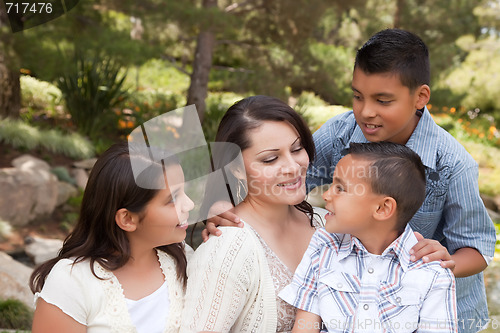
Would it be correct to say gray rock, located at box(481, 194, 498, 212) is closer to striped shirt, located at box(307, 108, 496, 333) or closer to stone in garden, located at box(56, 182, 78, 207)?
stone in garden, located at box(56, 182, 78, 207)

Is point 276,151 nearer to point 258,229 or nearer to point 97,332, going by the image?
point 258,229

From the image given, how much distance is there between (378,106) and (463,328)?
40.0 inches

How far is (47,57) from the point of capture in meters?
5.84

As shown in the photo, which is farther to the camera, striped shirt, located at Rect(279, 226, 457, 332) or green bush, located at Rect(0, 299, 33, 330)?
green bush, located at Rect(0, 299, 33, 330)

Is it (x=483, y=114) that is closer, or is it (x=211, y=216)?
(x=211, y=216)

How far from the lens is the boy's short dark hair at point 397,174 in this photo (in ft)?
6.35

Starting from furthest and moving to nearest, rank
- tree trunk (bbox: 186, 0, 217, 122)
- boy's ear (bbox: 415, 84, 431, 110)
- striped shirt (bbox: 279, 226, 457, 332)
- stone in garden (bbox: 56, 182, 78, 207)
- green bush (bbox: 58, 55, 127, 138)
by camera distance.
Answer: tree trunk (bbox: 186, 0, 217, 122) < green bush (bbox: 58, 55, 127, 138) < stone in garden (bbox: 56, 182, 78, 207) < boy's ear (bbox: 415, 84, 431, 110) < striped shirt (bbox: 279, 226, 457, 332)

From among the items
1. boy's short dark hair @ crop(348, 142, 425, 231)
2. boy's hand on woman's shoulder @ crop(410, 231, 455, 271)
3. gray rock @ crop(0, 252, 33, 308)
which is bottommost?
gray rock @ crop(0, 252, 33, 308)

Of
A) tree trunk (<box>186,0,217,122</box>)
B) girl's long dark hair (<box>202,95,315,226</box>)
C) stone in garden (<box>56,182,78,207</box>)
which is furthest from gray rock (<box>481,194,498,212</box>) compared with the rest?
girl's long dark hair (<box>202,95,315,226</box>)

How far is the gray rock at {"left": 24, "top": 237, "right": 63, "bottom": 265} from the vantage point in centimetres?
551

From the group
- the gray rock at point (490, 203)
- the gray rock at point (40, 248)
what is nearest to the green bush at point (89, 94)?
the gray rock at point (40, 248)

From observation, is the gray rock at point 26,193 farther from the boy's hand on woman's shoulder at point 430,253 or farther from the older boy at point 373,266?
the boy's hand on woman's shoulder at point 430,253

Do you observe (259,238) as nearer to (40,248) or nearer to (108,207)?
(108,207)

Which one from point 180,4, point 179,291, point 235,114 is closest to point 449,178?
point 235,114
